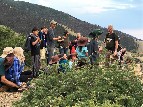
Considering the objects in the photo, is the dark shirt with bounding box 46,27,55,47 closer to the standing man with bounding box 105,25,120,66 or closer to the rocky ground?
the standing man with bounding box 105,25,120,66

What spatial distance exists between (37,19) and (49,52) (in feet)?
387

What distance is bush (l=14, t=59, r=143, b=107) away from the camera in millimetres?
8188

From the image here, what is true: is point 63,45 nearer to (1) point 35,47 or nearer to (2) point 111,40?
(2) point 111,40

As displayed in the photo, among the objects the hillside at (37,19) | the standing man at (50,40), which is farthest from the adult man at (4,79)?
the hillside at (37,19)

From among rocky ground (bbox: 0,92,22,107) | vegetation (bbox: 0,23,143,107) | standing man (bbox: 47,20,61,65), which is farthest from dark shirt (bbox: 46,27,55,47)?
vegetation (bbox: 0,23,143,107)

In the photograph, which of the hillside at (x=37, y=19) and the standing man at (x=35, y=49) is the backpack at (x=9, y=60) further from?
the hillside at (x=37, y=19)

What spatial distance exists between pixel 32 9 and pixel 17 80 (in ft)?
537

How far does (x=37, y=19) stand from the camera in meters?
135

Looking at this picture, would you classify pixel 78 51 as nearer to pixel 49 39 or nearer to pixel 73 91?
pixel 49 39

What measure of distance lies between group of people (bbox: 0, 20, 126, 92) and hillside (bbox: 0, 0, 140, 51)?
85.3 m

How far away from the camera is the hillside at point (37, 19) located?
374ft

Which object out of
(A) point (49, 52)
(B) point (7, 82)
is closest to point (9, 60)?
(B) point (7, 82)

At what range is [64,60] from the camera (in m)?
15.4

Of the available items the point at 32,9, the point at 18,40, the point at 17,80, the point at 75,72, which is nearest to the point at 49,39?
the point at 17,80
